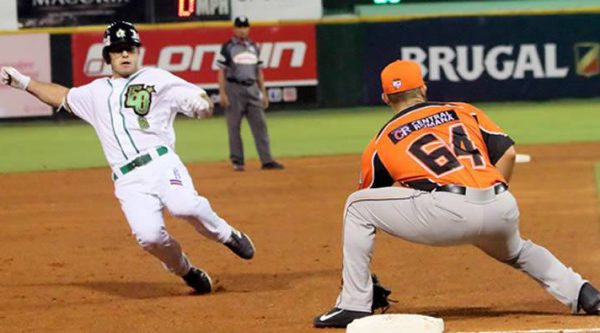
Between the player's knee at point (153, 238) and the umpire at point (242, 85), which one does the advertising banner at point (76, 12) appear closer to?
the umpire at point (242, 85)

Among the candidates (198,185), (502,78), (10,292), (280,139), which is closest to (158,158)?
(10,292)

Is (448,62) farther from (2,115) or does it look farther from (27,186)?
(27,186)

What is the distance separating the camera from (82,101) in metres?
8.53

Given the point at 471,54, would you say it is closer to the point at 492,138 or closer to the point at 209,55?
the point at 209,55

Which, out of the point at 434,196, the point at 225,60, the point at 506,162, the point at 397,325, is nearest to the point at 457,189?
the point at 434,196

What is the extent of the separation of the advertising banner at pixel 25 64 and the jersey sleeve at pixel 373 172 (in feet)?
49.4

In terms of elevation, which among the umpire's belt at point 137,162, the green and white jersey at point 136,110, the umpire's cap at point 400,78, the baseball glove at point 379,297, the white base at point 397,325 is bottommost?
the baseball glove at point 379,297

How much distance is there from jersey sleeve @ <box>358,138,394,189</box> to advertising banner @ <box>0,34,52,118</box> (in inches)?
593

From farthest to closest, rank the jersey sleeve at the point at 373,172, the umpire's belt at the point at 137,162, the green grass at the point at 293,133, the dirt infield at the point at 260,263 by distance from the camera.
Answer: the green grass at the point at 293,133 → the umpire's belt at the point at 137,162 → the dirt infield at the point at 260,263 → the jersey sleeve at the point at 373,172

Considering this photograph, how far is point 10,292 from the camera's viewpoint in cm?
891

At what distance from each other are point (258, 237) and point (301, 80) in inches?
457

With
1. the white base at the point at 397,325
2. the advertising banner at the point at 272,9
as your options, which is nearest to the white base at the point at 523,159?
the advertising banner at the point at 272,9

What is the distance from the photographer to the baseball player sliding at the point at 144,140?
8.23 m

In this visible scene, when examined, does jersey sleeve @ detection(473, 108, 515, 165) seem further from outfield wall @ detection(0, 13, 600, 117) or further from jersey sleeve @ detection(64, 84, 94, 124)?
outfield wall @ detection(0, 13, 600, 117)
